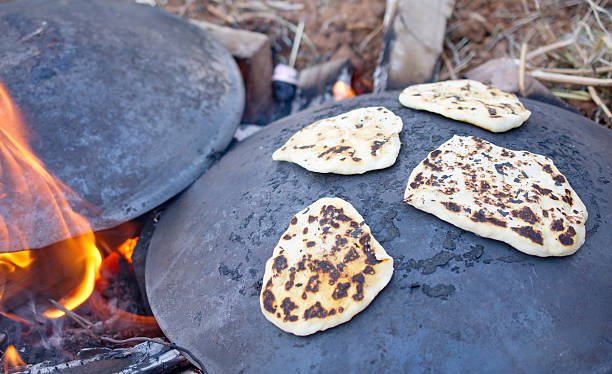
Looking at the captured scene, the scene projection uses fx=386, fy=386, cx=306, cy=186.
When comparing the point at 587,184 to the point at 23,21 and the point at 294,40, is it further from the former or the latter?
the point at 294,40

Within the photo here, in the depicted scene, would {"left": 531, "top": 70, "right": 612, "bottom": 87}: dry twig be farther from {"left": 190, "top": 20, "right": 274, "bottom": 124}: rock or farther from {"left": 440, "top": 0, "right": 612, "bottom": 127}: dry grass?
{"left": 190, "top": 20, "right": 274, "bottom": 124}: rock

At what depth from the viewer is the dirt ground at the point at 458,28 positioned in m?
2.60

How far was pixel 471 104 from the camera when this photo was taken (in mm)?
1479

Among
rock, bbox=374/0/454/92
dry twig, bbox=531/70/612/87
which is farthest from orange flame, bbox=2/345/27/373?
dry twig, bbox=531/70/612/87

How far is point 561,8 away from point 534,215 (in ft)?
8.88

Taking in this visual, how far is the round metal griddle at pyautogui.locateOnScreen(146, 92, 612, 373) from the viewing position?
40.5 inches

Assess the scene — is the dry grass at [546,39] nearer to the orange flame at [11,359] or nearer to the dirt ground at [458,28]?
the dirt ground at [458,28]

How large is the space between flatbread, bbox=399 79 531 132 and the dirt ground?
112 centimetres

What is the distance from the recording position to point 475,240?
1145 mm

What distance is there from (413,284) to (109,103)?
1475mm

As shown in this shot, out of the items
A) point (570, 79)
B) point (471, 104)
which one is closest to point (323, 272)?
point (471, 104)

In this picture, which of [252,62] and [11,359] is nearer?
[11,359]

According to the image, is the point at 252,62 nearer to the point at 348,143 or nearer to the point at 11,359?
the point at 348,143

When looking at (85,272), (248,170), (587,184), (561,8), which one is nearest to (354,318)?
(248,170)
